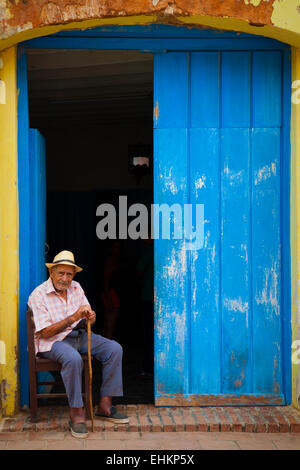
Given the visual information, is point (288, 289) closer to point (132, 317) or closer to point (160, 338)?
point (160, 338)

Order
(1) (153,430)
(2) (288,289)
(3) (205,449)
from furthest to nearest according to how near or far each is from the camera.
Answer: (2) (288,289), (1) (153,430), (3) (205,449)

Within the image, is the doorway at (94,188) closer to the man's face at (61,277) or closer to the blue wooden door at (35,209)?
the blue wooden door at (35,209)

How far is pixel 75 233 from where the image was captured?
33.8ft

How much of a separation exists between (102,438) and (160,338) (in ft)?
3.38

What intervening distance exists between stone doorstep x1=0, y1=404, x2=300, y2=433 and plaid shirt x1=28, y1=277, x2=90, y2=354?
604 millimetres

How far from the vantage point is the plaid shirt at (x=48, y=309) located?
4812 mm

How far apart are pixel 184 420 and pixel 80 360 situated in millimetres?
994

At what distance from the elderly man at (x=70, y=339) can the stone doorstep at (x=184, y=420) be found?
149mm

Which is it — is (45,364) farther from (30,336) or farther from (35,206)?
(35,206)

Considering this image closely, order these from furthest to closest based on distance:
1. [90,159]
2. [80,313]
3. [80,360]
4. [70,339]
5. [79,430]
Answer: [90,159]
[70,339]
[80,313]
[80,360]
[79,430]

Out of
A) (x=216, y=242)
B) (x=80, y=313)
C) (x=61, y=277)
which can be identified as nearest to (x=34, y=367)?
(x=80, y=313)

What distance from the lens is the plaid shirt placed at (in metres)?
4.81

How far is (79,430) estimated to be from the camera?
4605mm

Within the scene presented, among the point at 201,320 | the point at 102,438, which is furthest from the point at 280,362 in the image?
the point at 102,438
